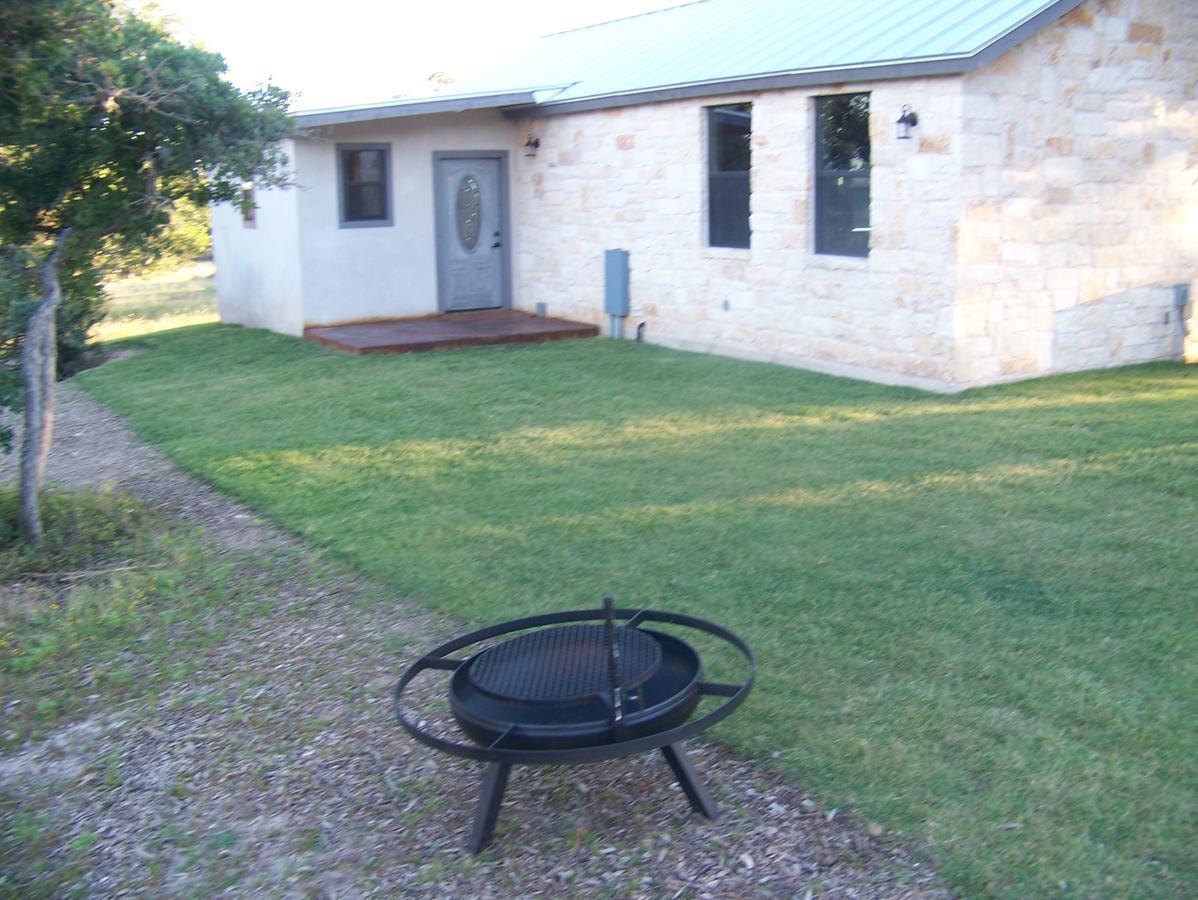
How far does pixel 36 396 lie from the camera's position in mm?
7699

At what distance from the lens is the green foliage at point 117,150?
23.0ft

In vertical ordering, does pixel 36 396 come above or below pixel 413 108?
below

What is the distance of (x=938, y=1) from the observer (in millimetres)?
11789

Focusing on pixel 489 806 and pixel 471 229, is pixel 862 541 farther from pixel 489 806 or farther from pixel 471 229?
pixel 471 229

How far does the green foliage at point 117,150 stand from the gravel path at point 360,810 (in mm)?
3216

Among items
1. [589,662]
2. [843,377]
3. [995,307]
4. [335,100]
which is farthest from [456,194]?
[589,662]

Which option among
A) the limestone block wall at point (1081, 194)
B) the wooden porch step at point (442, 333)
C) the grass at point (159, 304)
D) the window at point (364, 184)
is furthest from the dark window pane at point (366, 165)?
the limestone block wall at point (1081, 194)

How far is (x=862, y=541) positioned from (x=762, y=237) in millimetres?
6835

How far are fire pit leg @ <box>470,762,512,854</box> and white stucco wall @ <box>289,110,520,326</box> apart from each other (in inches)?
505

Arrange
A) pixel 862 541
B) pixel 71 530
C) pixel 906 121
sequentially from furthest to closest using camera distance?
1. pixel 906 121
2. pixel 71 530
3. pixel 862 541

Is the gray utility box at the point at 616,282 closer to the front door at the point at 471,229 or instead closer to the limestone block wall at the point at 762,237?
the limestone block wall at the point at 762,237

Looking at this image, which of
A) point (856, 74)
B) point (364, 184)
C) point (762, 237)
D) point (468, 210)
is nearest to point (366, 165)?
point (364, 184)

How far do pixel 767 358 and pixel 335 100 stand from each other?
24.2 ft

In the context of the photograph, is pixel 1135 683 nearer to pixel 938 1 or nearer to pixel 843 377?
pixel 843 377
